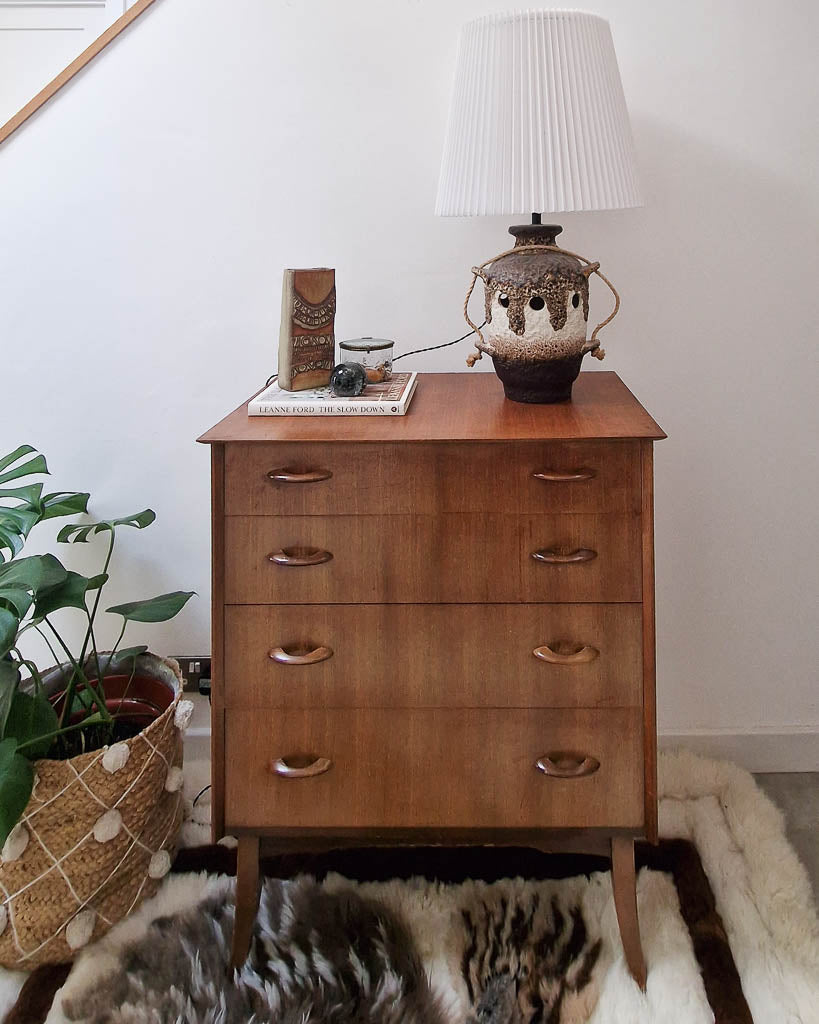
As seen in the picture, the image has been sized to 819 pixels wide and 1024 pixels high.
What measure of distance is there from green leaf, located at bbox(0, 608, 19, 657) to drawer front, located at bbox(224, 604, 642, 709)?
0.29 metres

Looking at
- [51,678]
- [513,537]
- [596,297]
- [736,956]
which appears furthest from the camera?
[596,297]

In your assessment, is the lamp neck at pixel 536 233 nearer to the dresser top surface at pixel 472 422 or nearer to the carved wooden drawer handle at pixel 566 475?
the dresser top surface at pixel 472 422

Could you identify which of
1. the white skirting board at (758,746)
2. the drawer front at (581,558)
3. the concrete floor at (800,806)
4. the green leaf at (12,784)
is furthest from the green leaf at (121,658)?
the concrete floor at (800,806)

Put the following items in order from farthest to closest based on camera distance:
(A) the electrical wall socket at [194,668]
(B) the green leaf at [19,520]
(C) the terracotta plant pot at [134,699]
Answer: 1. (A) the electrical wall socket at [194,668]
2. (C) the terracotta plant pot at [134,699]
3. (B) the green leaf at [19,520]

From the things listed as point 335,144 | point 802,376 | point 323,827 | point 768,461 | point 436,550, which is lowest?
point 323,827

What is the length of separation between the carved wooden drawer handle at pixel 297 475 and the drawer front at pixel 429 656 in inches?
6.9

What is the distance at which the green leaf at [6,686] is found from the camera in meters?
1.16

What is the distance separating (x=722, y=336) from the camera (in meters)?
1.60

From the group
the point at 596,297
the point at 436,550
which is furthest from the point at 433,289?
the point at 436,550

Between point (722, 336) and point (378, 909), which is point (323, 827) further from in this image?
point (722, 336)

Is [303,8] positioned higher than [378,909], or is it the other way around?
[303,8]

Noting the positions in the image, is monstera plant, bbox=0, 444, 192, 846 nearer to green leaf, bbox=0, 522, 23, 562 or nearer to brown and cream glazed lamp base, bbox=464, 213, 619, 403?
green leaf, bbox=0, 522, 23, 562

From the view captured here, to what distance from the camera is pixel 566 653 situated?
1.16 meters

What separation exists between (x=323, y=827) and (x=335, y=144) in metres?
1.15
